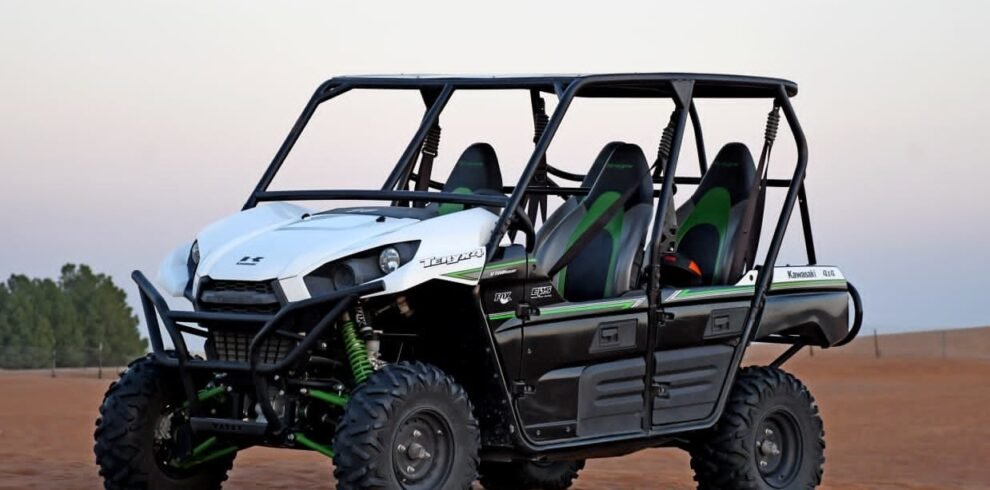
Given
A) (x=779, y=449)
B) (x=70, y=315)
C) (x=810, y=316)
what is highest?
(x=810, y=316)

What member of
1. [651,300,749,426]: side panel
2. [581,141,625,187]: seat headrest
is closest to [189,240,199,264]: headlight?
[581,141,625,187]: seat headrest

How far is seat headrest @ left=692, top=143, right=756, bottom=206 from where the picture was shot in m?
13.2

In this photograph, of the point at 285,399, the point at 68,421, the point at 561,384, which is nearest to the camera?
the point at 285,399

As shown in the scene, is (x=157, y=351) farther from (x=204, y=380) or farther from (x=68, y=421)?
(x=68, y=421)

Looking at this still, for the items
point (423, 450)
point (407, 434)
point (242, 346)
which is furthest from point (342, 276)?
point (423, 450)

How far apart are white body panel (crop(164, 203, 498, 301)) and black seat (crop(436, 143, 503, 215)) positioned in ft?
5.42

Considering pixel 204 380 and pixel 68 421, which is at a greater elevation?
pixel 204 380

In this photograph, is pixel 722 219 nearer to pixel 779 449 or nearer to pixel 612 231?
pixel 612 231

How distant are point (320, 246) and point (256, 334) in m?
0.57

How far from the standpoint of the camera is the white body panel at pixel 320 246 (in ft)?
34.0

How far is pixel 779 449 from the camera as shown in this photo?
13070 mm

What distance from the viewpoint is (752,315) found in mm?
12719

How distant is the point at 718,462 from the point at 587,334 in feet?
5.54

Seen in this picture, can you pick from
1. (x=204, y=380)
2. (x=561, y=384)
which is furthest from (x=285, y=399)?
(x=561, y=384)
